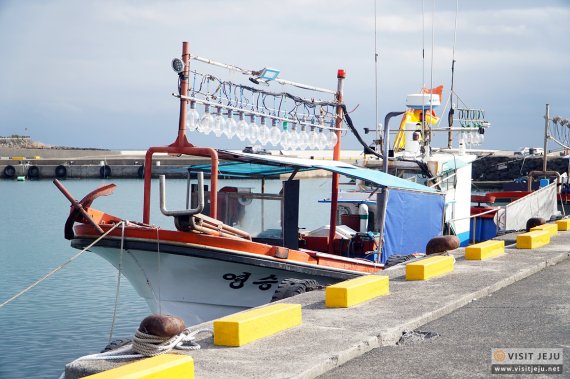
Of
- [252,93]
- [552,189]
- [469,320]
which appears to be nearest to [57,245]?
[552,189]

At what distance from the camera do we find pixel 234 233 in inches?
541

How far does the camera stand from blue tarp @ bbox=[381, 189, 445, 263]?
1573 centimetres

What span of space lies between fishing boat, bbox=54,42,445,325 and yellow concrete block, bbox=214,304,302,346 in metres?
3.05

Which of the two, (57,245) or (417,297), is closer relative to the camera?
(417,297)

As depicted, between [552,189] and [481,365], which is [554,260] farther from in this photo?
[552,189]

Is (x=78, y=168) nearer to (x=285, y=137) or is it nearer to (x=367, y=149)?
(x=367, y=149)

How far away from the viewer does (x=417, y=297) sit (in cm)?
1034

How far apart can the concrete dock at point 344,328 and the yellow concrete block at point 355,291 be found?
0.31 ft

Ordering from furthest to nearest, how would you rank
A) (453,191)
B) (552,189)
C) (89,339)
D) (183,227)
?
(552,189)
(453,191)
(89,339)
(183,227)

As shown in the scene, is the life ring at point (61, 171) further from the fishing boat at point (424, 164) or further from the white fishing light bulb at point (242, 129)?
the white fishing light bulb at point (242, 129)

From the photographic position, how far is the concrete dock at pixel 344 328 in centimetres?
703

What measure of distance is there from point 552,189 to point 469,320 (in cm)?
1901

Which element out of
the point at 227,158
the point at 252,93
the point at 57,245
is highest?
the point at 252,93

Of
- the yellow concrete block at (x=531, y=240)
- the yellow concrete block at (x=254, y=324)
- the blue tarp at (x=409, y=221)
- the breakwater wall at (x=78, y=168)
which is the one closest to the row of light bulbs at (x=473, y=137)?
the blue tarp at (x=409, y=221)
